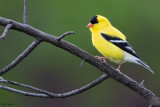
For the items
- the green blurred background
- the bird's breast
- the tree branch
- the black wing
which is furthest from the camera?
the green blurred background

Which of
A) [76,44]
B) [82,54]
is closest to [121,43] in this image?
[82,54]

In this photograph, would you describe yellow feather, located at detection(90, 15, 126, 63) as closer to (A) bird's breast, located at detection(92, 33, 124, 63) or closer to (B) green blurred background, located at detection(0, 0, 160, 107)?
(A) bird's breast, located at detection(92, 33, 124, 63)

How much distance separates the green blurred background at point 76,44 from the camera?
857cm

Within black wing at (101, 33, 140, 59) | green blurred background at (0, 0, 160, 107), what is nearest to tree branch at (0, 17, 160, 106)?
black wing at (101, 33, 140, 59)

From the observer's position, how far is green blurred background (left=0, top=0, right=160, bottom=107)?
8.57 m

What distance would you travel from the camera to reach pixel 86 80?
8922 millimetres

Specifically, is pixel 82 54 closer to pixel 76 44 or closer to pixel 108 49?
pixel 108 49

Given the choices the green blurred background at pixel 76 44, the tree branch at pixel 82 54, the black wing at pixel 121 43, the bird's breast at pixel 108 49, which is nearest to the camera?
the tree branch at pixel 82 54

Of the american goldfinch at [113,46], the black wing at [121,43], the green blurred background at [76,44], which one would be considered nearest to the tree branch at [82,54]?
the american goldfinch at [113,46]

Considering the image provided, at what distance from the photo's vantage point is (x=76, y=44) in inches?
333

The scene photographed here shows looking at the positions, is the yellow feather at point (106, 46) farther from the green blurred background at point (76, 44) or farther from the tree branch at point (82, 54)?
the green blurred background at point (76, 44)

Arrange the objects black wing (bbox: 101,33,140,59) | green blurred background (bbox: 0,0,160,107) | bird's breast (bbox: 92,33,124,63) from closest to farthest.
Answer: bird's breast (bbox: 92,33,124,63), black wing (bbox: 101,33,140,59), green blurred background (bbox: 0,0,160,107)

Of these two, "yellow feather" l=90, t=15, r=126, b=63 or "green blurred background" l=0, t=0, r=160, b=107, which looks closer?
"yellow feather" l=90, t=15, r=126, b=63

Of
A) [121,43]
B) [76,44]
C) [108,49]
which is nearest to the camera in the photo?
[108,49]
